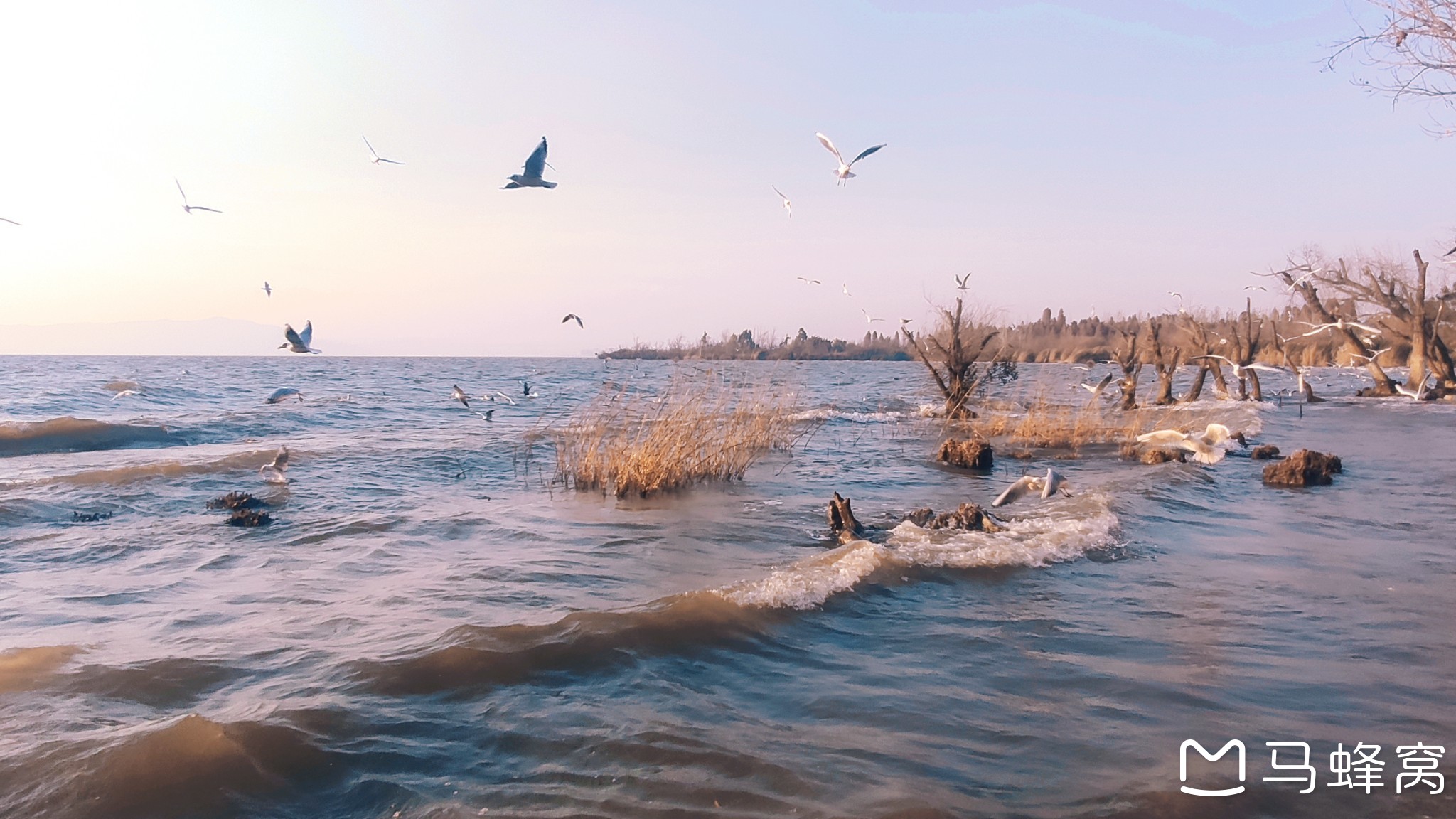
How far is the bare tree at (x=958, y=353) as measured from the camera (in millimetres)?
19828

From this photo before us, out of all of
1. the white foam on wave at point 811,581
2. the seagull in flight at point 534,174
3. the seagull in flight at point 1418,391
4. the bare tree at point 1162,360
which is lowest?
the white foam on wave at point 811,581

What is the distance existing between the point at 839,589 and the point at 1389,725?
10.8ft

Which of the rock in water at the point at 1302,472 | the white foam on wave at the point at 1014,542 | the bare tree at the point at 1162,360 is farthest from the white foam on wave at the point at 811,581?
the bare tree at the point at 1162,360

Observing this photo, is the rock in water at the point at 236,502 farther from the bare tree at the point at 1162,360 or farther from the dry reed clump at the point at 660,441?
the bare tree at the point at 1162,360

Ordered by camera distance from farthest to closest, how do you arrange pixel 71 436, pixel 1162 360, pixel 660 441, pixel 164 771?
pixel 1162 360 → pixel 71 436 → pixel 660 441 → pixel 164 771

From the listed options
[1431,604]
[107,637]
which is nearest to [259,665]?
[107,637]

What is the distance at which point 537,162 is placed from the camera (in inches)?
280

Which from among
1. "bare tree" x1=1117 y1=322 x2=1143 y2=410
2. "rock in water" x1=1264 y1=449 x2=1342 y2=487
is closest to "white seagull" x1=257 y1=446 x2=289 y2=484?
"rock in water" x1=1264 y1=449 x2=1342 y2=487

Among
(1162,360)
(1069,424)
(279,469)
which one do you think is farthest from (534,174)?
(1162,360)

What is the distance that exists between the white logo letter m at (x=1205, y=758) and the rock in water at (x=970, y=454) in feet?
33.0

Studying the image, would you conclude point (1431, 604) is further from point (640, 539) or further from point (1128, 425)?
point (1128, 425)

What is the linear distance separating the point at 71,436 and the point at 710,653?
18.4 m

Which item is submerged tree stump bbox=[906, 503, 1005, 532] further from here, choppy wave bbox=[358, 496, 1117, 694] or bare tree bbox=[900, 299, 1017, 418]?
bare tree bbox=[900, 299, 1017, 418]

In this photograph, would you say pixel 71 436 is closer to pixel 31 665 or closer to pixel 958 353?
pixel 31 665
